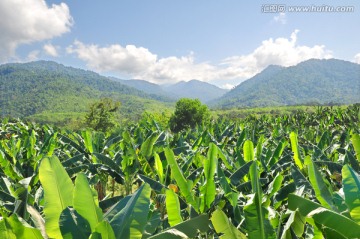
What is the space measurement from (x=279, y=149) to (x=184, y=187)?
2.87 m

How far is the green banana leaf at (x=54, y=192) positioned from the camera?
1.79m

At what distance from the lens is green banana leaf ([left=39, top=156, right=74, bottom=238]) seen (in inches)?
70.4

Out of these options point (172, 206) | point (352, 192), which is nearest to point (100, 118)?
point (172, 206)

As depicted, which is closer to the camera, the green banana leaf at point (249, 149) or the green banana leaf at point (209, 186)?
the green banana leaf at point (209, 186)

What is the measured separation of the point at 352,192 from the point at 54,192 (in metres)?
1.82

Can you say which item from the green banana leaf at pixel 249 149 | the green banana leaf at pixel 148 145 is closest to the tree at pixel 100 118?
the green banana leaf at pixel 148 145

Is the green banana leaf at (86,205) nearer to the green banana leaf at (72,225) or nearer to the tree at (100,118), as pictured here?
the green banana leaf at (72,225)

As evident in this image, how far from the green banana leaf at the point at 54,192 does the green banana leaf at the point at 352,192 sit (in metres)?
1.71

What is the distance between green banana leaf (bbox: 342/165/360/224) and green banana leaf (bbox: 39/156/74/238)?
5.60 feet

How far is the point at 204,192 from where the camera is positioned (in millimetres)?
2891

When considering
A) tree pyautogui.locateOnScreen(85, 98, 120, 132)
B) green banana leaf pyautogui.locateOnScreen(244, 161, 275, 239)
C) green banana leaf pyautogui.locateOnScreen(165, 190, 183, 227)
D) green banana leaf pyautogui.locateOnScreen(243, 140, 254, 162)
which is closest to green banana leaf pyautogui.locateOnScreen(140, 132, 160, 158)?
green banana leaf pyautogui.locateOnScreen(243, 140, 254, 162)

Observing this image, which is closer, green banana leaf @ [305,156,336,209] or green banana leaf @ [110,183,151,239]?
green banana leaf @ [110,183,151,239]

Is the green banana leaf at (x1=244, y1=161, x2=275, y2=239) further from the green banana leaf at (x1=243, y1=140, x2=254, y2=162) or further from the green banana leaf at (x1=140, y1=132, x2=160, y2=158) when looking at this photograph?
the green banana leaf at (x1=140, y1=132, x2=160, y2=158)

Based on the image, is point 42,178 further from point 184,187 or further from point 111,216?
point 184,187
